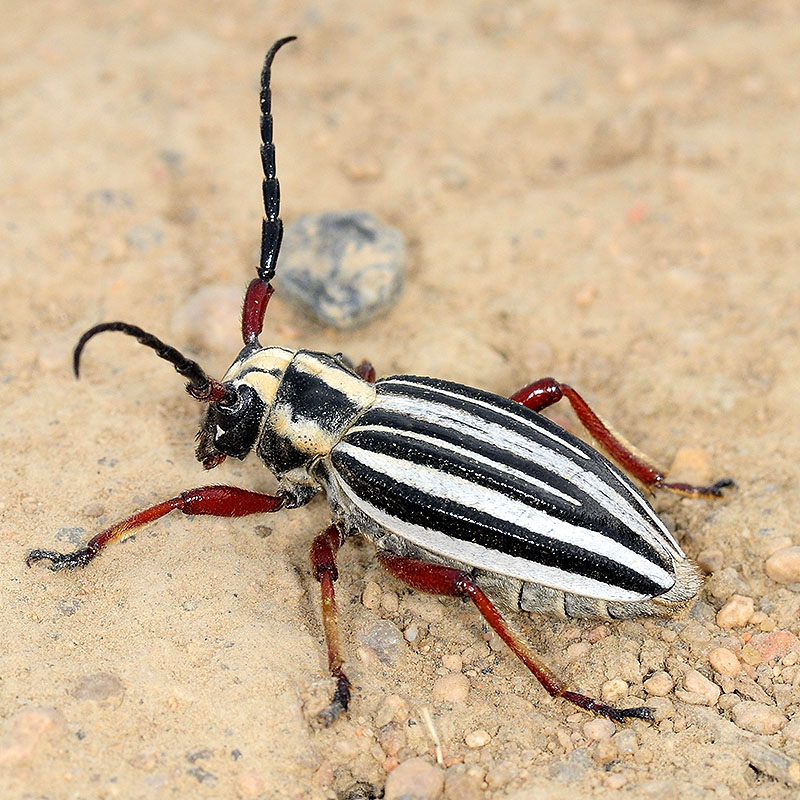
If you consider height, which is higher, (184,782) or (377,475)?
(377,475)

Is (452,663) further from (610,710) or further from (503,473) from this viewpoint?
(503,473)

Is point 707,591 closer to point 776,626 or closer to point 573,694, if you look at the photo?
point 776,626

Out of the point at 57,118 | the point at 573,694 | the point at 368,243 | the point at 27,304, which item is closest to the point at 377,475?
the point at 573,694

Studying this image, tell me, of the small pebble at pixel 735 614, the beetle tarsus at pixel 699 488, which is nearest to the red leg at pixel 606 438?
the beetle tarsus at pixel 699 488

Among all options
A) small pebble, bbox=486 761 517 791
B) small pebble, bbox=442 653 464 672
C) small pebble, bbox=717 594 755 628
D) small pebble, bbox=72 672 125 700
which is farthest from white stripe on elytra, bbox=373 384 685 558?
small pebble, bbox=72 672 125 700


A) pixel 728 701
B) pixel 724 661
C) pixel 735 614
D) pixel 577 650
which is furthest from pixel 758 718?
pixel 577 650

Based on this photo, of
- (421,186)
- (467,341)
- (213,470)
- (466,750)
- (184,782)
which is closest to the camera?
(184,782)
